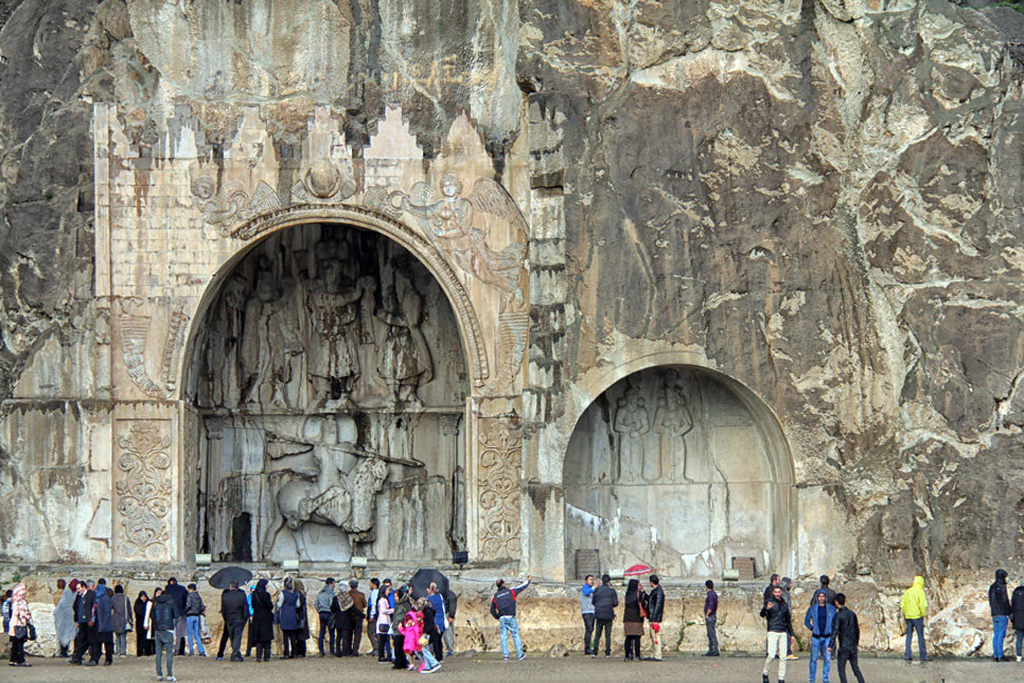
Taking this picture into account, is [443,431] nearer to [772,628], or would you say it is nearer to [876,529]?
[876,529]

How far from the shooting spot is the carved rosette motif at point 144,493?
2731 centimetres

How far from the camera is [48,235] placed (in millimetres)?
28094

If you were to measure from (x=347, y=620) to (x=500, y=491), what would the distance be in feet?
13.8

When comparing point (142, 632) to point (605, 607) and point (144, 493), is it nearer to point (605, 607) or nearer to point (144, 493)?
point (144, 493)

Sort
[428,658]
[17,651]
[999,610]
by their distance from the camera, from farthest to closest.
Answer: [17,651] < [999,610] < [428,658]

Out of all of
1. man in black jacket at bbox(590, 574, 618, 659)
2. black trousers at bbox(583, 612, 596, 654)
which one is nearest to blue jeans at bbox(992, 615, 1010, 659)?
man in black jacket at bbox(590, 574, 618, 659)

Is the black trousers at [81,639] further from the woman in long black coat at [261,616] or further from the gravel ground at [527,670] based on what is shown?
the woman in long black coat at [261,616]

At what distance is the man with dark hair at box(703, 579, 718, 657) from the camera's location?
23469 mm

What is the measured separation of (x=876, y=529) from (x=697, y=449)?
370 centimetres

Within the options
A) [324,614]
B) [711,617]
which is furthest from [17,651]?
[711,617]

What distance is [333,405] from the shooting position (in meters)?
29.7

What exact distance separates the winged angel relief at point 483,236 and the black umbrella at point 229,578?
5.53m

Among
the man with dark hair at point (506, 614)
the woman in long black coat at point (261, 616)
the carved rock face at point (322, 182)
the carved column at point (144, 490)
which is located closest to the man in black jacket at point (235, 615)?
the woman in long black coat at point (261, 616)

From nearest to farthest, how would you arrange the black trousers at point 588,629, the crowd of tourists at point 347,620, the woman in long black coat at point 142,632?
the crowd of tourists at point 347,620 < the black trousers at point 588,629 < the woman in long black coat at point 142,632
